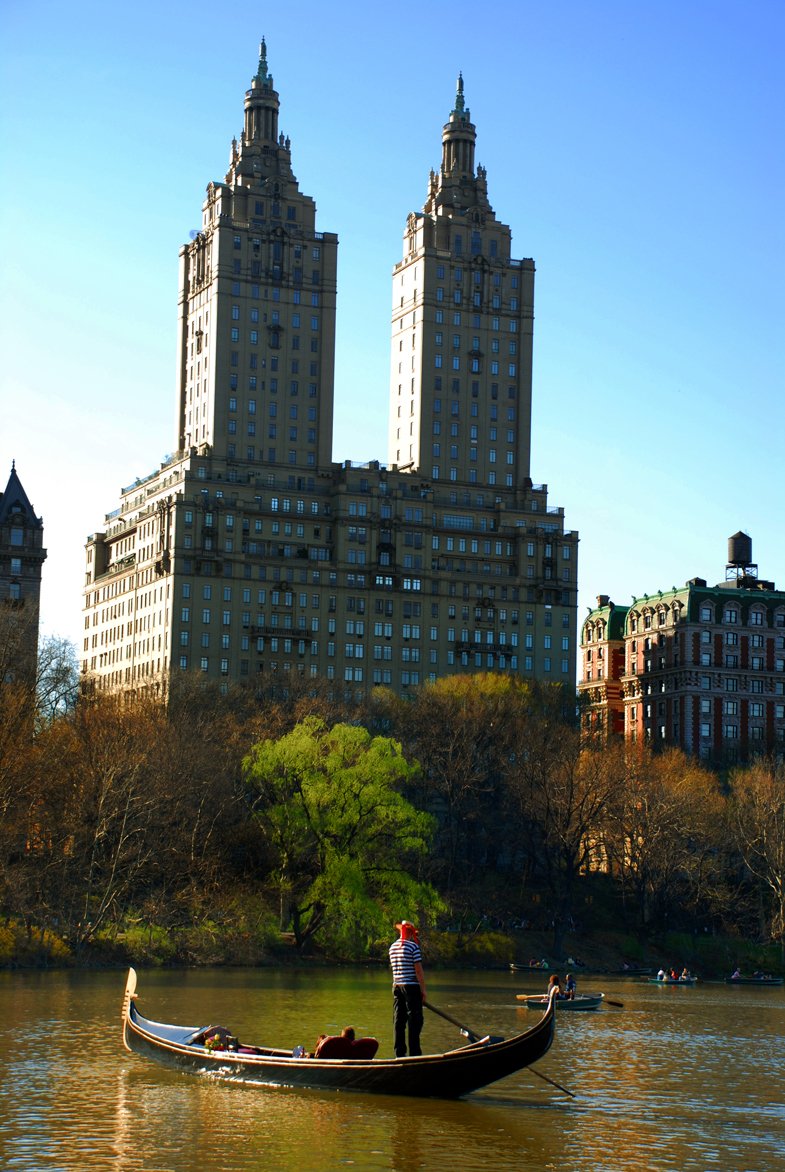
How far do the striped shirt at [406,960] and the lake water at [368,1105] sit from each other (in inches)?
116

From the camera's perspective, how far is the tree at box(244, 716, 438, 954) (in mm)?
103062

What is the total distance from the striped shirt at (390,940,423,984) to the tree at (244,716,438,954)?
57738 mm

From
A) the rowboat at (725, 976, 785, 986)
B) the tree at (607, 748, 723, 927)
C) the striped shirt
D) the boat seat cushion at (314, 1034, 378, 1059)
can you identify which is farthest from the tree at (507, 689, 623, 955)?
the boat seat cushion at (314, 1034, 378, 1059)

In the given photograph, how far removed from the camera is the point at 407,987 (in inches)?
1740

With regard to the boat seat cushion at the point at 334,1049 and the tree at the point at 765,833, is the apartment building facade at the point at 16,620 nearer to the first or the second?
the tree at the point at 765,833

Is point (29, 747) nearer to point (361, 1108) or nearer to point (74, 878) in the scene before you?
point (74, 878)

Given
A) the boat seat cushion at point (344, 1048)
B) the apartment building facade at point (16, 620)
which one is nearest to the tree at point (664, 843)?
the apartment building facade at point (16, 620)

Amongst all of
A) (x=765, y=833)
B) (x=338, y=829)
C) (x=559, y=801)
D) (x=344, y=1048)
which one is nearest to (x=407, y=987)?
(x=344, y=1048)

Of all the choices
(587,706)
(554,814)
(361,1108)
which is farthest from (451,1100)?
(587,706)

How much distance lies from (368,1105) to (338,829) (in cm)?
6092

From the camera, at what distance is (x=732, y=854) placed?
140875 mm

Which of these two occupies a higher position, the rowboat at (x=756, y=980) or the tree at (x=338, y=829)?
the tree at (x=338, y=829)

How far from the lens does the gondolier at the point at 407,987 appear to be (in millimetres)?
44156

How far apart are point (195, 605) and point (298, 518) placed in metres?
16.2
